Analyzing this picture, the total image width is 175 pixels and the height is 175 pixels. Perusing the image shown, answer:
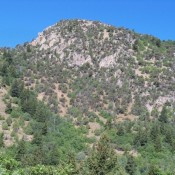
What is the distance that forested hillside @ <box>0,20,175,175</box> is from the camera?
291 feet

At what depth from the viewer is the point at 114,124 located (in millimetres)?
108500

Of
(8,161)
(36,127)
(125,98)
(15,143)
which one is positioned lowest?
(8,161)

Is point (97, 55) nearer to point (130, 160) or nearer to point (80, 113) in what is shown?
point (80, 113)

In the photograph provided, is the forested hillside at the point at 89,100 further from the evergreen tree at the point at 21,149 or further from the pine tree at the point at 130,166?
the evergreen tree at the point at 21,149

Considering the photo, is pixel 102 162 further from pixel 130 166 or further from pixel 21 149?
pixel 130 166

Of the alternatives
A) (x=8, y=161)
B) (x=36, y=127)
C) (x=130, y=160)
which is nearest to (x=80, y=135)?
(x=36, y=127)

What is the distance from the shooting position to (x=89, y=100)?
119 metres

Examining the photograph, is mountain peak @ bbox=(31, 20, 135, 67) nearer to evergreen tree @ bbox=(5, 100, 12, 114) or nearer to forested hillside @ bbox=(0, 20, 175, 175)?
forested hillside @ bbox=(0, 20, 175, 175)

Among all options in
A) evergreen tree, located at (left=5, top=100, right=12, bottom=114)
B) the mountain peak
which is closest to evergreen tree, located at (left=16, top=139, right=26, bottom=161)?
evergreen tree, located at (left=5, top=100, right=12, bottom=114)

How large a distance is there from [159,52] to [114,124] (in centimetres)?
3700

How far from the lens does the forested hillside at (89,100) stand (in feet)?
291

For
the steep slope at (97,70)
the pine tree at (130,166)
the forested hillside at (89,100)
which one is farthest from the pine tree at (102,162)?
the steep slope at (97,70)

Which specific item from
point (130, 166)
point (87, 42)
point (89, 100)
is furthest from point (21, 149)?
point (87, 42)

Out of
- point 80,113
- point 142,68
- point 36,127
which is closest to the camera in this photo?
point 36,127
